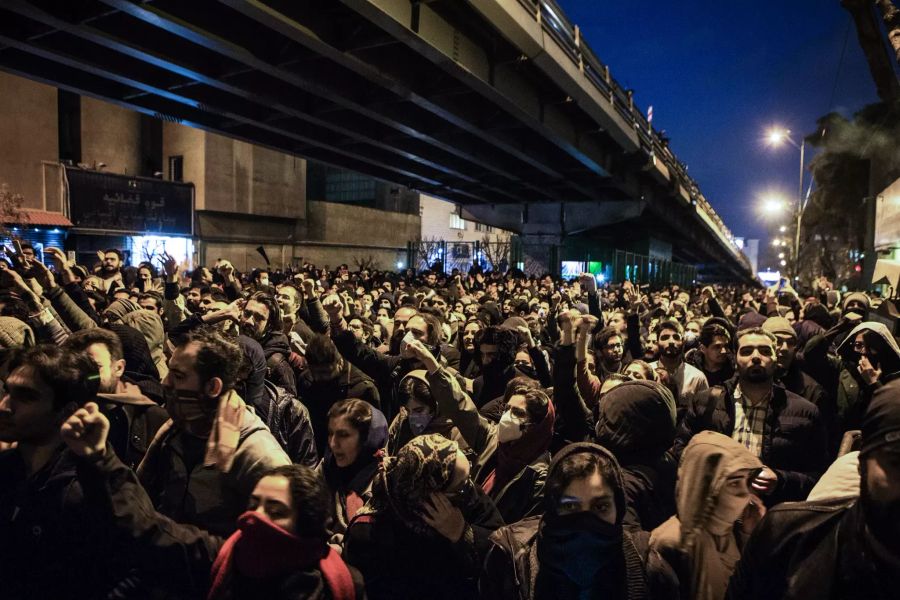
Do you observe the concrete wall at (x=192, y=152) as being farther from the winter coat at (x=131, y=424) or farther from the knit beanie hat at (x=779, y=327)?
the knit beanie hat at (x=779, y=327)

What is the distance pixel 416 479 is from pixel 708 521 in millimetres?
1033

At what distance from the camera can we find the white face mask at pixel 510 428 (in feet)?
9.42

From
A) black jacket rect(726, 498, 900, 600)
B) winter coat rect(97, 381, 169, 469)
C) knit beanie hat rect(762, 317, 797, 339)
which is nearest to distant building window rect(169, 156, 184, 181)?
winter coat rect(97, 381, 169, 469)

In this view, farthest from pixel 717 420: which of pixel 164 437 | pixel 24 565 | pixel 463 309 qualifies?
pixel 463 309

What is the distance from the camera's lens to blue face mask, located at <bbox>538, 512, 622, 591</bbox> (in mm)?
1817

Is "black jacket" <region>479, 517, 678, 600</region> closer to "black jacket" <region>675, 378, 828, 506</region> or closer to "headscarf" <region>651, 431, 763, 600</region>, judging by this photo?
"headscarf" <region>651, 431, 763, 600</region>

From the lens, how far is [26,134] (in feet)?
77.3

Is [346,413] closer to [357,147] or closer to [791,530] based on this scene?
[791,530]

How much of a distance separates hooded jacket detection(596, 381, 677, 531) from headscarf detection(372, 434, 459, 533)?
2.80 feet

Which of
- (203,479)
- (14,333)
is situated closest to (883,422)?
(203,479)

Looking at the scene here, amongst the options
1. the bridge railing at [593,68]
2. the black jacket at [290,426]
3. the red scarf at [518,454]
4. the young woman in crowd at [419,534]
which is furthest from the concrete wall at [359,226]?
the young woman in crowd at [419,534]

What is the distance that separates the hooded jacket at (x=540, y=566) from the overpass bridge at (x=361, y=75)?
26.1ft

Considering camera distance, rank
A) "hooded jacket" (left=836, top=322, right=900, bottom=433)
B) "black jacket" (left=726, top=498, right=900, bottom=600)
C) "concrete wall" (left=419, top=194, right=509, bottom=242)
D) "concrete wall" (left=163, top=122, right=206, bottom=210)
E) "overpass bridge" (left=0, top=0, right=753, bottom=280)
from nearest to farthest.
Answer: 1. "black jacket" (left=726, top=498, right=900, bottom=600)
2. "hooded jacket" (left=836, top=322, right=900, bottom=433)
3. "overpass bridge" (left=0, top=0, right=753, bottom=280)
4. "concrete wall" (left=163, top=122, right=206, bottom=210)
5. "concrete wall" (left=419, top=194, right=509, bottom=242)

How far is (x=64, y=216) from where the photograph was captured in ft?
79.7
